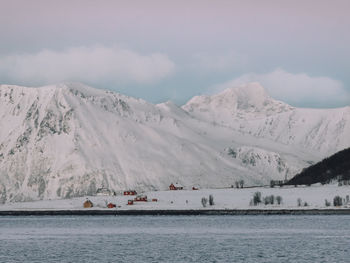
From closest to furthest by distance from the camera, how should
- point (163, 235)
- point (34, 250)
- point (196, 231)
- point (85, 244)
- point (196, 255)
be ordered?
point (196, 255), point (34, 250), point (85, 244), point (163, 235), point (196, 231)

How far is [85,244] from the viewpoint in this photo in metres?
152

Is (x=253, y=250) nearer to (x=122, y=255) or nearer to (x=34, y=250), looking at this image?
(x=122, y=255)

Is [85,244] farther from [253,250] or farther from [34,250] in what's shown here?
[253,250]

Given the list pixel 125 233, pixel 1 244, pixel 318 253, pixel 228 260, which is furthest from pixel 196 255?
pixel 125 233

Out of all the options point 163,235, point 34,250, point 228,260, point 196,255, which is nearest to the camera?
point 228,260

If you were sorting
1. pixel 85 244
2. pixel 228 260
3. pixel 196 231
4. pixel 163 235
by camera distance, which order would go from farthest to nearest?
pixel 196 231, pixel 163 235, pixel 85 244, pixel 228 260

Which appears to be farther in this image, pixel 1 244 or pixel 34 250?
pixel 1 244

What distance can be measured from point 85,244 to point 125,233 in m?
35.7

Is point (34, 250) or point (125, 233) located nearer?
point (34, 250)

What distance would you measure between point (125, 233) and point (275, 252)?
62.7 m

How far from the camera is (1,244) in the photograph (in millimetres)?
153125

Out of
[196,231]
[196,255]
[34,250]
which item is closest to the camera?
[196,255]

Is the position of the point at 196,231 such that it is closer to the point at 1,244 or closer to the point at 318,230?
the point at 318,230

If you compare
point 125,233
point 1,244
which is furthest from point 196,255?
point 125,233
